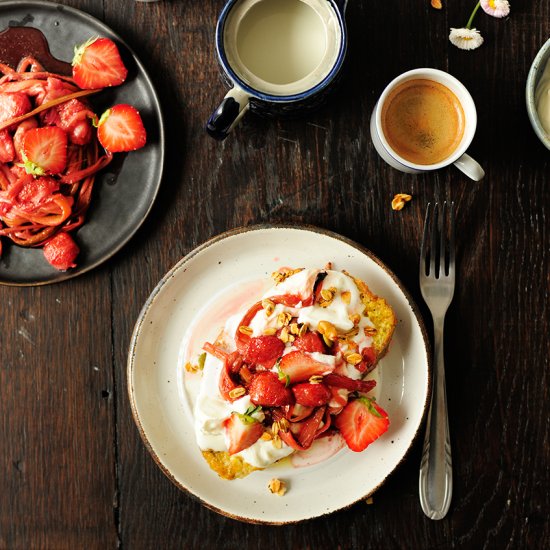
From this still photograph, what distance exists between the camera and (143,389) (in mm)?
1307

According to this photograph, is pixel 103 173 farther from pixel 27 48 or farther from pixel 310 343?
pixel 310 343

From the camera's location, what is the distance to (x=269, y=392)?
46.4 inches

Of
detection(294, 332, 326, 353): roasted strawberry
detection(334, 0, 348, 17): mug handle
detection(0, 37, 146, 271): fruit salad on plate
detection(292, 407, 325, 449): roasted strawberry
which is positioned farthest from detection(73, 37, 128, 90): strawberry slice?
detection(292, 407, 325, 449): roasted strawberry

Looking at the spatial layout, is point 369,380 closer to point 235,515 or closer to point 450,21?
point 235,515

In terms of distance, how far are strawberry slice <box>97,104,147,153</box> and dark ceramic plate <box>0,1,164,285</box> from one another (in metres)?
0.04

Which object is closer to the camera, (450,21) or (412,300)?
(412,300)

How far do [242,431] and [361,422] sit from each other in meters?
0.23

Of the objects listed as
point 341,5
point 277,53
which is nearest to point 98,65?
point 277,53

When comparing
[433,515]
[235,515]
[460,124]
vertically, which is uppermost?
[460,124]

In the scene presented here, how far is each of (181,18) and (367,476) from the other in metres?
1.05

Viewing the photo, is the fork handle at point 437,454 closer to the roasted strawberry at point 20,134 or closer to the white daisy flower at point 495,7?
the white daisy flower at point 495,7

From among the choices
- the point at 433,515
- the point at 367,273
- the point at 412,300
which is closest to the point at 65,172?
the point at 367,273

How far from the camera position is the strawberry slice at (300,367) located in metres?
1.17

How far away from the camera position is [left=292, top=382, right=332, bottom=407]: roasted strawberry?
118cm
